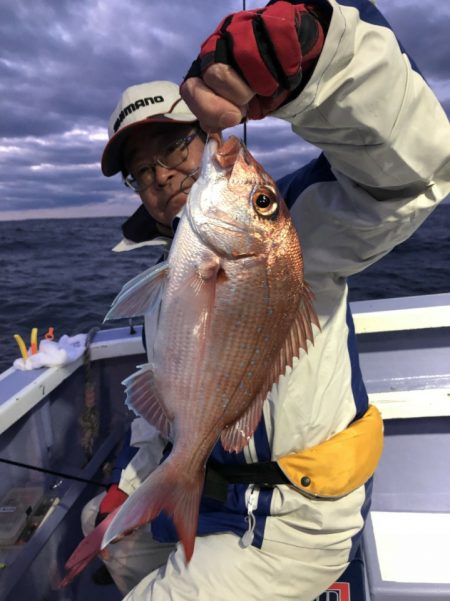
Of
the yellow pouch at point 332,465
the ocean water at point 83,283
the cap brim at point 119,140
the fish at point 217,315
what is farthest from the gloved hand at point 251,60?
the ocean water at point 83,283

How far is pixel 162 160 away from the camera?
7.50 feet

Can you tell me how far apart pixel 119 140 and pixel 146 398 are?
1.29 meters

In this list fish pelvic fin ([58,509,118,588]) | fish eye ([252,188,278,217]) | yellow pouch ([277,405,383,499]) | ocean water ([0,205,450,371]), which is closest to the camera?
fish eye ([252,188,278,217])

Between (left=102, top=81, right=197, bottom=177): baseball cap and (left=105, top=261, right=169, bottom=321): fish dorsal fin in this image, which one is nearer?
(left=105, top=261, right=169, bottom=321): fish dorsal fin

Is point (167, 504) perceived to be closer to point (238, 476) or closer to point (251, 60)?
point (238, 476)

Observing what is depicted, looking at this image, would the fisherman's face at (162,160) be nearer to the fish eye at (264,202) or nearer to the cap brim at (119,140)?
the cap brim at (119,140)

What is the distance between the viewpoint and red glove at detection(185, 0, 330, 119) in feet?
3.73

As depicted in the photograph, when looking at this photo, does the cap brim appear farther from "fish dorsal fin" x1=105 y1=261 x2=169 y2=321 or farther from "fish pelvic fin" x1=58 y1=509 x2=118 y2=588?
"fish pelvic fin" x1=58 y1=509 x2=118 y2=588

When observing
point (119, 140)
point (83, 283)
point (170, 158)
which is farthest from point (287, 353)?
point (83, 283)

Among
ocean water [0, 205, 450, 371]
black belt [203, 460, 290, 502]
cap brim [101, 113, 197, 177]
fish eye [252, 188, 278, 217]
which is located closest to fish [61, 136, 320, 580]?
fish eye [252, 188, 278, 217]

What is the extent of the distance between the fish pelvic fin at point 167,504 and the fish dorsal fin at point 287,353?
171mm

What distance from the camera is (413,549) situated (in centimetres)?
263

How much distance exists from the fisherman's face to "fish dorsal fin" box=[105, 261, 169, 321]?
0.91m

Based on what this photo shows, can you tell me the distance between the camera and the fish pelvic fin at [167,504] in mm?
1417
